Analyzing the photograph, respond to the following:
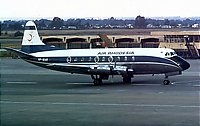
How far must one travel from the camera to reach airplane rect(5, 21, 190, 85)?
4234cm

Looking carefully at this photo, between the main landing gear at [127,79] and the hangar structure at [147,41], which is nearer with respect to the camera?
the main landing gear at [127,79]

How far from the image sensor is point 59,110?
26.0 m

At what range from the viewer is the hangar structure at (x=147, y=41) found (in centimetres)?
8362

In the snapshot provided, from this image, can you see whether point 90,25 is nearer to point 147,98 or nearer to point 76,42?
point 76,42

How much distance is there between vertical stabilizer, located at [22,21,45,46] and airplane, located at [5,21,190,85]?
2.14 m

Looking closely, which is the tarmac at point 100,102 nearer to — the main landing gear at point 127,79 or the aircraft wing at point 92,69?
the main landing gear at point 127,79

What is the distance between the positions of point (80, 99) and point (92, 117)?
8416 mm

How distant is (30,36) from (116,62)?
8959 millimetres

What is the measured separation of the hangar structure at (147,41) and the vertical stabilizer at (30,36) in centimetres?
3829

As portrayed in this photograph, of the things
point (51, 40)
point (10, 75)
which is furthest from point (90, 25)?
point (10, 75)

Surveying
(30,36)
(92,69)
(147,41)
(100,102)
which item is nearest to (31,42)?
(30,36)

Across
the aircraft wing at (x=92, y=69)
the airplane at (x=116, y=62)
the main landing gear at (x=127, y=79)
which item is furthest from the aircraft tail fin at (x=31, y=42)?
the main landing gear at (x=127, y=79)

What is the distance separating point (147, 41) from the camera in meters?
95.6

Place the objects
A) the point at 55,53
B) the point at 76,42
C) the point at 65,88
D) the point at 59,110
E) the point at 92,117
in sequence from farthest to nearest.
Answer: the point at 76,42, the point at 55,53, the point at 65,88, the point at 59,110, the point at 92,117
